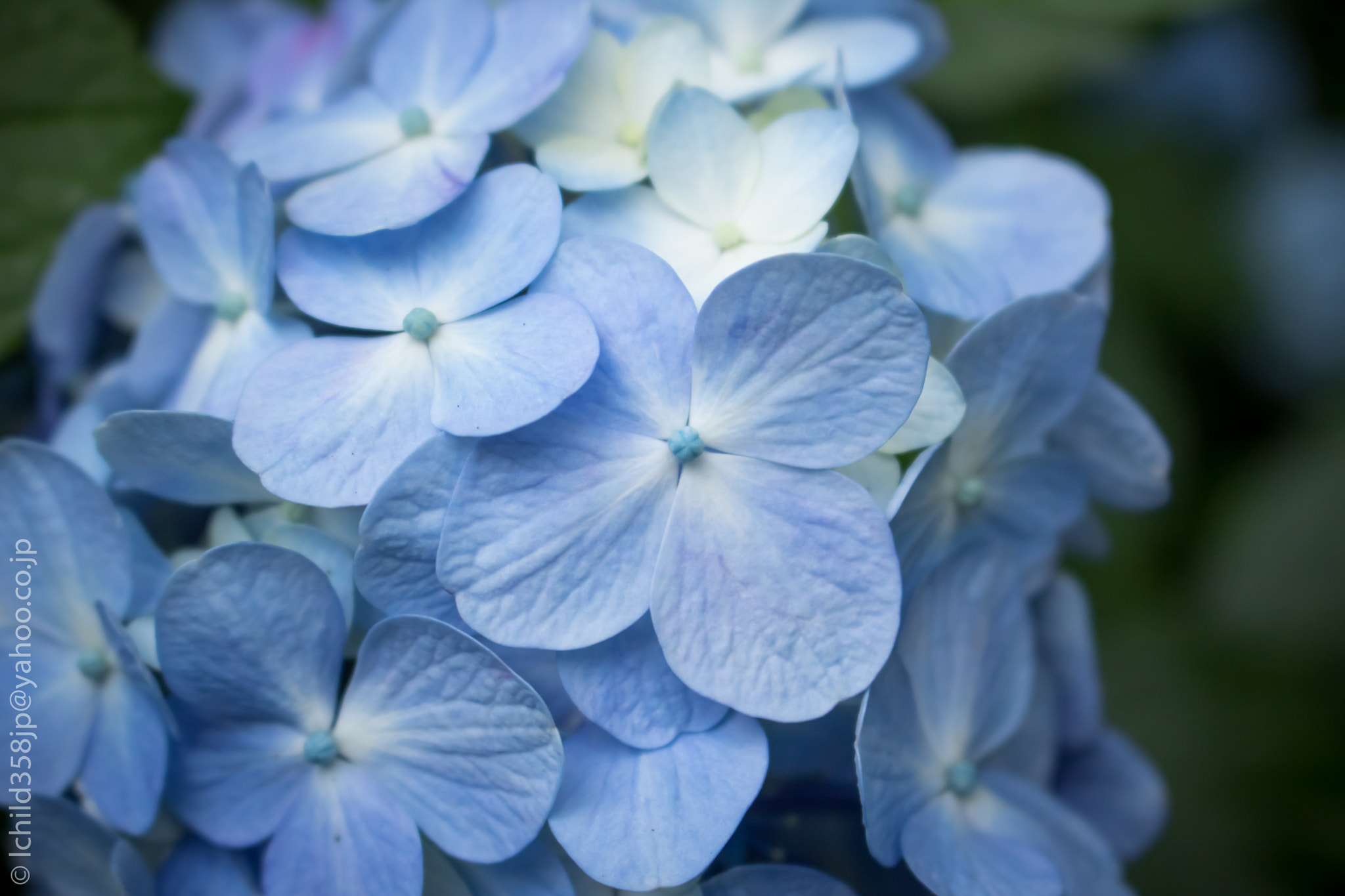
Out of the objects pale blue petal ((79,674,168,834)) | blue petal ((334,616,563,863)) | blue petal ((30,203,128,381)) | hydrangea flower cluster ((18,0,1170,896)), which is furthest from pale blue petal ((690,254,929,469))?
blue petal ((30,203,128,381))

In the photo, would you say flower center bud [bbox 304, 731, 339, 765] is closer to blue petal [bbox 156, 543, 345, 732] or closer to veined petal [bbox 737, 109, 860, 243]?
blue petal [bbox 156, 543, 345, 732]

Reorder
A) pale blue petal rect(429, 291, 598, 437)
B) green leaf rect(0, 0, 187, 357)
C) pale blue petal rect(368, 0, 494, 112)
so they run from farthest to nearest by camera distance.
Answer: green leaf rect(0, 0, 187, 357)
pale blue petal rect(368, 0, 494, 112)
pale blue petal rect(429, 291, 598, 437)

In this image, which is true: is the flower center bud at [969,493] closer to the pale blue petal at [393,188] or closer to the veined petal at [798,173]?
the veined petal at [798,173]

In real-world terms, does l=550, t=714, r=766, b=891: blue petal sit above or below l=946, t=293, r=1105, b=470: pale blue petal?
below

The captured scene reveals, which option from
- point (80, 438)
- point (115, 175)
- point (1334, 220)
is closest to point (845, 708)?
point (80, 438)

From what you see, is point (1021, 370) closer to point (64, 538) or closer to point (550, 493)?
point (550, 493)

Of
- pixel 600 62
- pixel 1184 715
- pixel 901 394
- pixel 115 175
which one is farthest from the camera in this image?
pixel 1184 715

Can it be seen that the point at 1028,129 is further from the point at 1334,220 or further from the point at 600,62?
the point at 1334,220
